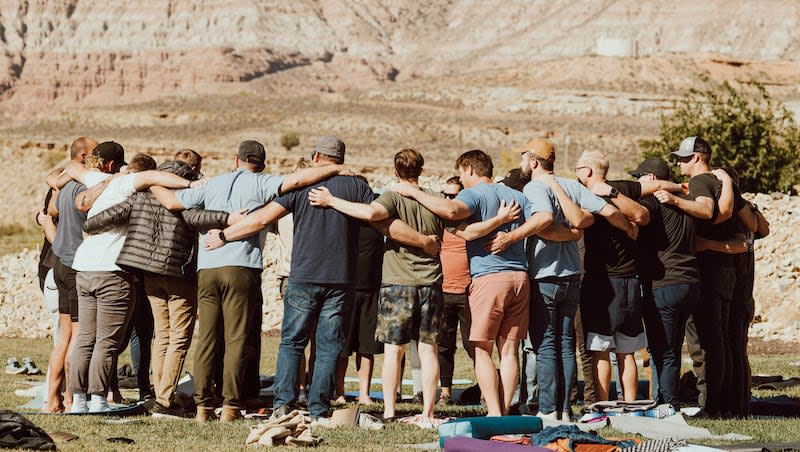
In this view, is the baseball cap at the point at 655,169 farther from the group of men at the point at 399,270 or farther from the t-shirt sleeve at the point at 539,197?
the t-shirt sleeve at the point at 539,197

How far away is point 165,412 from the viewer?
9641mm

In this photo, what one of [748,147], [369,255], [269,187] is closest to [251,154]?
[269,187]

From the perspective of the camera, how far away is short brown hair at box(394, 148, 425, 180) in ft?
30.7

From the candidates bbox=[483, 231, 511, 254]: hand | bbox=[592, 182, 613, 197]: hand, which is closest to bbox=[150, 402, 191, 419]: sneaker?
bbox=[483, 231, 511, 254]: hand

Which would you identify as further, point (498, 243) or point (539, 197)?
point (539, 197)

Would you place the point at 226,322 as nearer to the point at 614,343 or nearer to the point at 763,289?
the point at 614,343

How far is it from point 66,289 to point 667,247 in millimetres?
4902

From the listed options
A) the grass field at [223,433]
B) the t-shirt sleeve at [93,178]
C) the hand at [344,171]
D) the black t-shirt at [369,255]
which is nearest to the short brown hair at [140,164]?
the t-shirt sleeve at [93,178]

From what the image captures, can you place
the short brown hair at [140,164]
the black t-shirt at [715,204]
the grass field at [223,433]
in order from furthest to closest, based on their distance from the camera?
the black t-shirt at [715,204]
the short brown hair at [140,164]
the grass field at [223,433]

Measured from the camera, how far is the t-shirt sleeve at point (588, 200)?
9.62m

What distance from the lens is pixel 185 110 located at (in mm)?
92562

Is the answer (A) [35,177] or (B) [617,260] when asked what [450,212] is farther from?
(A) [35,177]

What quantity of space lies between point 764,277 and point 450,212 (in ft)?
54.4

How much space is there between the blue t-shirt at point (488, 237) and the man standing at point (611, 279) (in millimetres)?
776
